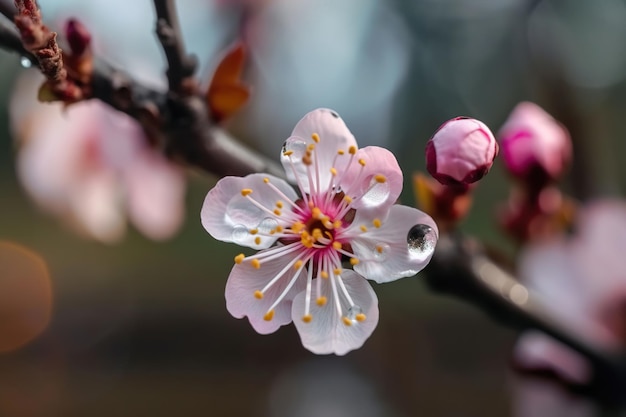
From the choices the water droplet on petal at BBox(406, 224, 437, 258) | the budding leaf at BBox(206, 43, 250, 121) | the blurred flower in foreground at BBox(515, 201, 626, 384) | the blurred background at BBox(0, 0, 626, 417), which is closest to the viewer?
the water droplet on petal at BBox(406, 224, 437, 258)

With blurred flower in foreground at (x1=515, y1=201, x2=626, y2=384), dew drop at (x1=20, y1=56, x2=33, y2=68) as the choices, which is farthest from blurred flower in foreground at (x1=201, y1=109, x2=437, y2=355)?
blurred flower in foreground at (x1=515, y1=201, x2=626, y2=384)

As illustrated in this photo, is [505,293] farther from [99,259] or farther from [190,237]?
[99,259]

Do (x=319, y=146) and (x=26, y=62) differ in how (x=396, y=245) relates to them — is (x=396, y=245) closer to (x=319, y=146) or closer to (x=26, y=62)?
(x=319, y=146)

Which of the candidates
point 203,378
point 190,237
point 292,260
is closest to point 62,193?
point 292,260

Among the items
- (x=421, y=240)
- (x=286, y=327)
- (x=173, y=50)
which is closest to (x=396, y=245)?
(x=421, y=240)

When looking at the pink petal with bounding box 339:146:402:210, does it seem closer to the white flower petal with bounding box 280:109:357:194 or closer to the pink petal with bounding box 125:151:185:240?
the white flower petal with bounding box 280:109:357:194

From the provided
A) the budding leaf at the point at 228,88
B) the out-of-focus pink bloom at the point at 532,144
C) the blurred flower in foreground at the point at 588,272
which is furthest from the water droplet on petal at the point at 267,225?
the blurred flower in foreground at the point at 588,272

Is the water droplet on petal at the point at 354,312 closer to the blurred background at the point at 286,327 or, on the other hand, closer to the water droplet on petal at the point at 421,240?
the water droplet on petal at the point at 421,240
